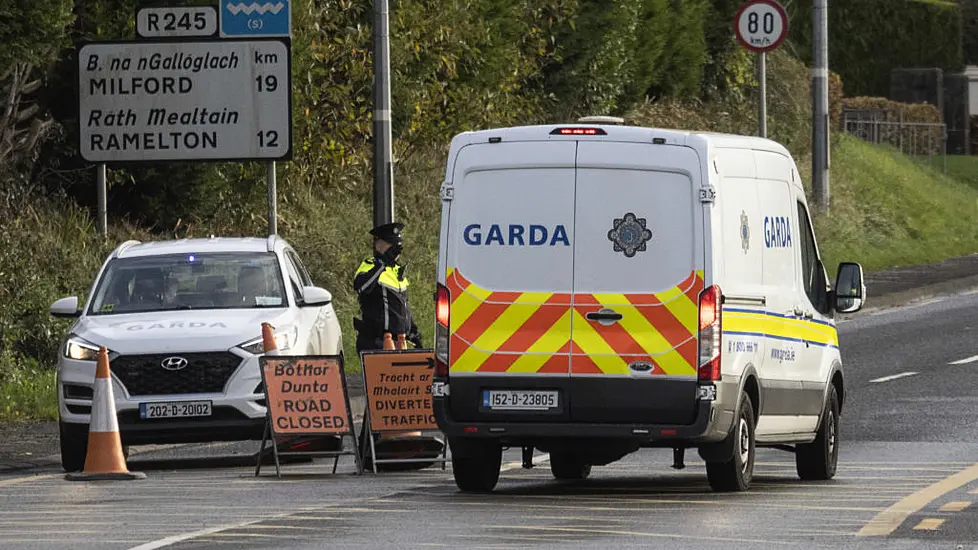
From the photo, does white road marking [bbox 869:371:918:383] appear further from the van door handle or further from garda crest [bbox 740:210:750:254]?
the van door handle

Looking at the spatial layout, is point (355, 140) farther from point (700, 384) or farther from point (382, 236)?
point (700, 384)

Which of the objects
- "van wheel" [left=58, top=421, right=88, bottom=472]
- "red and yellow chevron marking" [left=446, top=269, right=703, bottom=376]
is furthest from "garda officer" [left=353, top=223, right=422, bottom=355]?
"red and yellow chevron marking" [left=446, top=269, right=703, bottom=376]

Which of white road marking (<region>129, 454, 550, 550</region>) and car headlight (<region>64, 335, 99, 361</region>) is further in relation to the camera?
car headlight (<region>64, 335, 99, 361</region>)

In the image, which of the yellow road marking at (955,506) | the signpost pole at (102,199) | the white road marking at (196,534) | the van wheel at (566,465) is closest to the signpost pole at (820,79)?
the signpost pole at (102,199)

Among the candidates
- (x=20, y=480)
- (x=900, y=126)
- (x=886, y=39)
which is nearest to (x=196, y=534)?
(x=20, y=480)

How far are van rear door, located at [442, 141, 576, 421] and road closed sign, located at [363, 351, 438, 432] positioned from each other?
7.64 ft

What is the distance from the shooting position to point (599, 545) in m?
11.4

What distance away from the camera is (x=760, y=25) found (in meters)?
33.8

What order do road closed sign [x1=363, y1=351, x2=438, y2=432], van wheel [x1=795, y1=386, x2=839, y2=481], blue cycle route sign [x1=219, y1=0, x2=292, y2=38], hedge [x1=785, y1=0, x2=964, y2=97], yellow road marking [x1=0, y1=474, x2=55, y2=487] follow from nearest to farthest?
1. van wheel [x1=795, y1=386, x2=839, y2=481]
2. yellow road marking [x1=0, y1=474, x2=55, y2=487]
3. road closed sign [x1=363, y1=351, x2=438, y2=432]
4. blue cycle route sign [x1=219, y1=0, x2=292, y2=38]
5. hedge [x1=785, y1=0, x2=964, y2=97]

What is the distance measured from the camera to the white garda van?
13.6 metres

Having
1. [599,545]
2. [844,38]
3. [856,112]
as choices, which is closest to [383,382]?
[599,545]

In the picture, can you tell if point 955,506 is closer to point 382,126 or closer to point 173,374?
point 173,374

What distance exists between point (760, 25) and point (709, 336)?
20.7 meters

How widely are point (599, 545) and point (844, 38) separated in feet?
169
